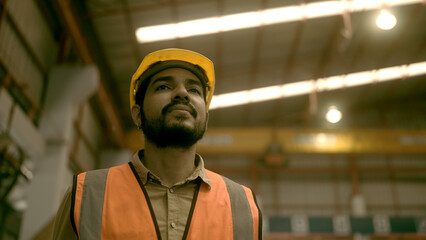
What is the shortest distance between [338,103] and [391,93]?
2864 mm

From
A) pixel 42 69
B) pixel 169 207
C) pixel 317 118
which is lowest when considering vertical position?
pixel 169 207

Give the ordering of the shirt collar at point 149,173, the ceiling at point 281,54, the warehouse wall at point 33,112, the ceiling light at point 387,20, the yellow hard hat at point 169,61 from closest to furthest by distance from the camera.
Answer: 1. the shirt collar at point 149,173
2. the yellow hard hat at point 169,61
3. the warehouse wall at point 33,112
4. the ceiling light at point 387,20
5. the ceiling at point 281,54

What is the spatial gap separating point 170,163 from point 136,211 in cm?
36

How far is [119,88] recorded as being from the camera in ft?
57.5

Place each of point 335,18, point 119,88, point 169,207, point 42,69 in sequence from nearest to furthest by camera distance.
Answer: point 169,207, point 42,69, point 335,18, point 119,88

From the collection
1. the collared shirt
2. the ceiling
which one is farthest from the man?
the ceiling

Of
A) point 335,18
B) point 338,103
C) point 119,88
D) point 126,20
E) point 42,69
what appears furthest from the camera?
point 338,103

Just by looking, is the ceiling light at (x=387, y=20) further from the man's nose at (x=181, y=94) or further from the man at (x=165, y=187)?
the man's nose at (x=181, y=94)

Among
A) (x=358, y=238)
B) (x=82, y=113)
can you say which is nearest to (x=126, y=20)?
(x=82, y=113)

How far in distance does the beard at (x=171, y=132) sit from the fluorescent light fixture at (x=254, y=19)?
1228 centimetres

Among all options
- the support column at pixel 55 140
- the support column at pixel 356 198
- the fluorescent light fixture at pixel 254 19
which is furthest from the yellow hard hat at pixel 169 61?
the support column at pixel 356 198

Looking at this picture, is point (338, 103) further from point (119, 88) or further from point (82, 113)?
point (82, 113)

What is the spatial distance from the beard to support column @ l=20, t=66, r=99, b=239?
8.99m

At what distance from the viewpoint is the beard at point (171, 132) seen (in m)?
2.23
